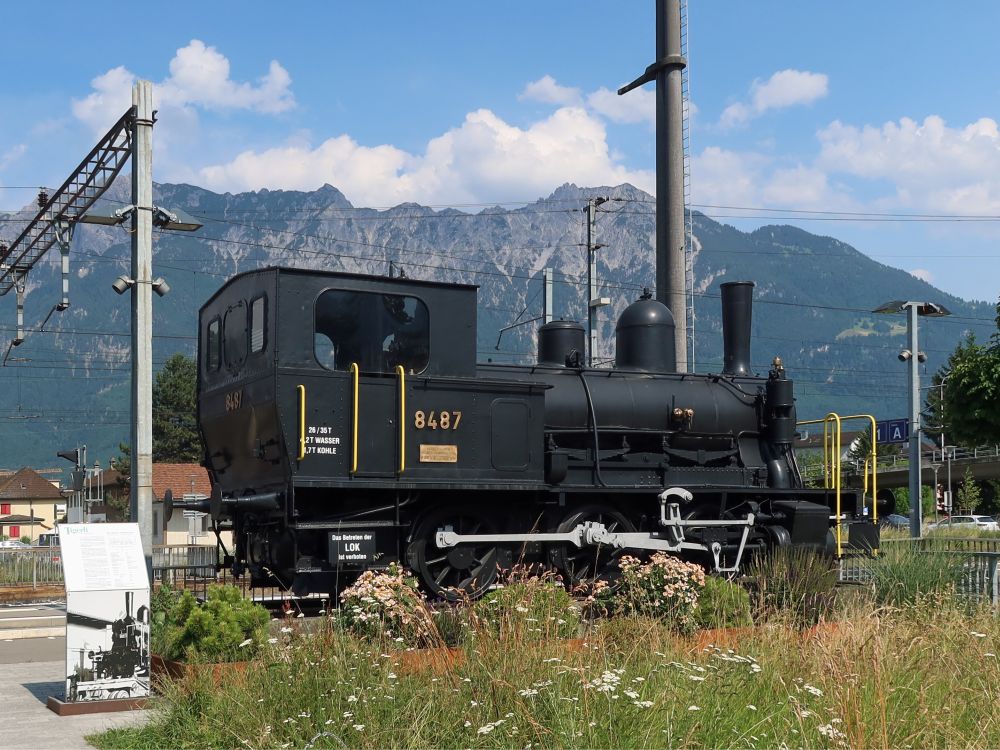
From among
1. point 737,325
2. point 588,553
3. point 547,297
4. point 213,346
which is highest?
point 547,297

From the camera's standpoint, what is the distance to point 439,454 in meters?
12.7

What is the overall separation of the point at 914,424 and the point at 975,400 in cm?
504

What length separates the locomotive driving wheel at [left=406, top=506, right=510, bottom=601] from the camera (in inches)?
496

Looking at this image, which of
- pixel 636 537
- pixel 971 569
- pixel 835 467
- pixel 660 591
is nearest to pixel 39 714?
pixel 660 591

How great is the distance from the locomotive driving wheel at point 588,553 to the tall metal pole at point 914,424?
13204mm

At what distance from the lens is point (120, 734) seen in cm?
769

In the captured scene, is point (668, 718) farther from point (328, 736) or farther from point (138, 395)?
point (138, 395)

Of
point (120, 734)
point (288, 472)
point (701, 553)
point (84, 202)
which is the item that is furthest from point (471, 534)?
point (84, 202)

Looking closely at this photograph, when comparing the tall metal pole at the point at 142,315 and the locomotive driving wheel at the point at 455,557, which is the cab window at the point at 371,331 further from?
the tall metal pole at the point at 142,315

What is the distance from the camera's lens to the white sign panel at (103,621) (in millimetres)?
8820

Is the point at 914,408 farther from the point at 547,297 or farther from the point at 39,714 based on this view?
the point at 39,714

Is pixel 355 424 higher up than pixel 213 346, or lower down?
lower down

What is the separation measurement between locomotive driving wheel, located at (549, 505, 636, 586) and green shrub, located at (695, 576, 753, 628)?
2840mm

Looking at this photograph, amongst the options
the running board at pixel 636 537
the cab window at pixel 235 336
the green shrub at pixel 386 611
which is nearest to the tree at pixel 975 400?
the running board at pixel 636 537
